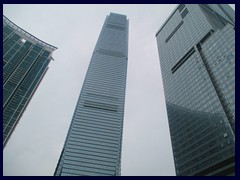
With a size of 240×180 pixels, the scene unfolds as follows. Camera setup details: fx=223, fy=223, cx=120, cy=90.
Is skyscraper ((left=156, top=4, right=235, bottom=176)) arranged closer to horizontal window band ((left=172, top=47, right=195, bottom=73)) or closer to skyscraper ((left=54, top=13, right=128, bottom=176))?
horizontal window band ((left=172, top=47, right=195, bottom=73))

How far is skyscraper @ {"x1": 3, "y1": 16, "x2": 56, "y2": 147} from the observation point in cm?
8112

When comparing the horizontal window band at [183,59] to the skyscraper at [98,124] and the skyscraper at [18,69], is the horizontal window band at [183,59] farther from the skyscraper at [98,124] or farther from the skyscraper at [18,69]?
the skyscraper at [18,69]

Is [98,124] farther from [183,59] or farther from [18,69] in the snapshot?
[183,59]

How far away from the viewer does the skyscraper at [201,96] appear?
79.4 metres

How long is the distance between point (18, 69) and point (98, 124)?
47.4 metres

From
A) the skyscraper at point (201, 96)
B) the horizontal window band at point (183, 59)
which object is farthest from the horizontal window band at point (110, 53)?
the horizontal window band at point (183, 59)

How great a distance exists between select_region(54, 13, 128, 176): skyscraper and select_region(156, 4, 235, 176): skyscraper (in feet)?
94.2

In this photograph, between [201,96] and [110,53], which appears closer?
[201,96]

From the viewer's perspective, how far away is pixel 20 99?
85.9 m

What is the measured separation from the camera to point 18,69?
290ft

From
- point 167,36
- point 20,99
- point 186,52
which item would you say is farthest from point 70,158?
point 167,36

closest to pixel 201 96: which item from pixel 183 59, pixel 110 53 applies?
pixel 183 59

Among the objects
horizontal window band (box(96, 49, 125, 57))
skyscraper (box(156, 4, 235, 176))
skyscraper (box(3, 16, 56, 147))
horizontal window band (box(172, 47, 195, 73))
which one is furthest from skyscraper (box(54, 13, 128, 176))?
horizontal window band (box(172, 47, 195, 73))
